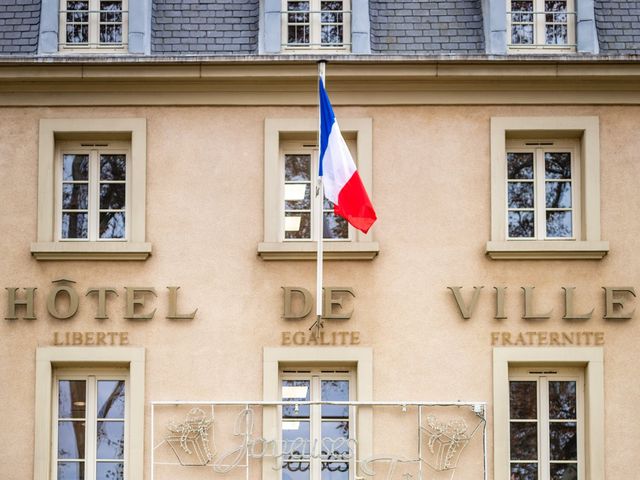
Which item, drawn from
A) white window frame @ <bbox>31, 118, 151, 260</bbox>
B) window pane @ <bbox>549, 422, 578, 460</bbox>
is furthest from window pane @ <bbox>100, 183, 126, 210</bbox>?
window pane @ <bbox>549, 422, 578, 460</bbox>

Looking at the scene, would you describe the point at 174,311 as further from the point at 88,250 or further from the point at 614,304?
the point at 614,304

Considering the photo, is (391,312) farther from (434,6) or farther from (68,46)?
(68,46)

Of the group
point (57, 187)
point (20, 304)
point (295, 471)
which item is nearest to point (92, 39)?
point (57, 187)

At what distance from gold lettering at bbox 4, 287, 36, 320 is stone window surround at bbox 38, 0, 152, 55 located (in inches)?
129

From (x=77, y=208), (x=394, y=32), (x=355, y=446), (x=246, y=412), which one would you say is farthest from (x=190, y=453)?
(x=394, y=32)

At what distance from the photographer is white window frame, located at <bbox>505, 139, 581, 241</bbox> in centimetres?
1839

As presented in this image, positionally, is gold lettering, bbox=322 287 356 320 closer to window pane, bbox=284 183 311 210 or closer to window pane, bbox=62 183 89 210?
window pane, bbox=284 183 311 210

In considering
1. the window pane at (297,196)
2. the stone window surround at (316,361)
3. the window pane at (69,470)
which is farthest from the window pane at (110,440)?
the window pane at (297,196)

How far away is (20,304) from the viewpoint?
18000 mm

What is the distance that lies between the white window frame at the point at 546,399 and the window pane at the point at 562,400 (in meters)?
0.05

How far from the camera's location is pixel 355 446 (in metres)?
17.8

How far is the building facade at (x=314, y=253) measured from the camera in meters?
17.8

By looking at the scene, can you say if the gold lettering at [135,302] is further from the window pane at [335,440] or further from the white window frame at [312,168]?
the window pane at [335,440]

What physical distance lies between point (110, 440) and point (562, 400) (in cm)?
600
